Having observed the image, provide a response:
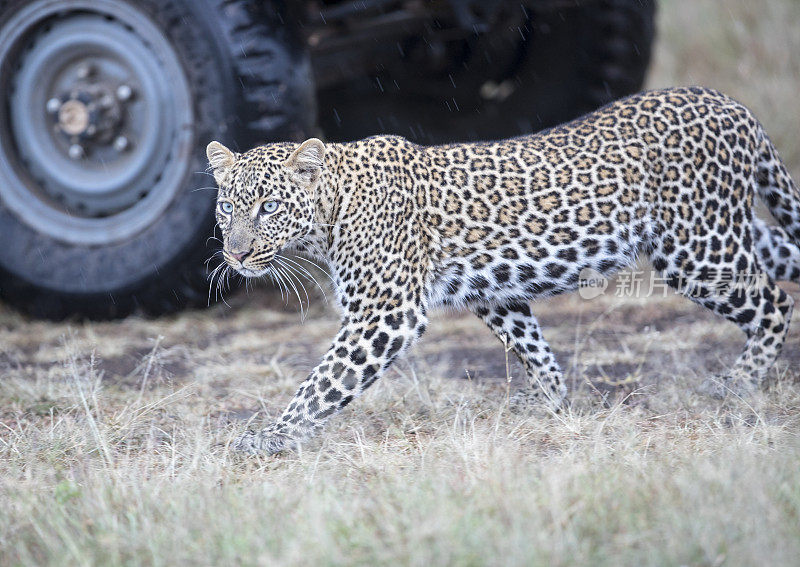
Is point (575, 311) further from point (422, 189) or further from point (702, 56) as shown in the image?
point (702, 56)

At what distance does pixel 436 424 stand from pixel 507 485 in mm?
1301

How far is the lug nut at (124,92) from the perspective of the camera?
19.2ft

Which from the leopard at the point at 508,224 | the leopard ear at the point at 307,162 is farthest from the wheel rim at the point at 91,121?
the leopard ear at the point at 307,162

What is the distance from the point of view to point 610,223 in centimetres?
462

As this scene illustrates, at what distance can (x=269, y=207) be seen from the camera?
4.25 meters

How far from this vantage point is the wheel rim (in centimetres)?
576

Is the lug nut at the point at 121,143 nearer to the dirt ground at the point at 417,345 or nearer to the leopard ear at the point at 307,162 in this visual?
the dirt ground at the point at 417,345

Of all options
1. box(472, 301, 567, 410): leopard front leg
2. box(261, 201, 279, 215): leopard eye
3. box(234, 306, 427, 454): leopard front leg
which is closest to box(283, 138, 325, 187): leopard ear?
box(261, 201, 279, 215): leopard eye

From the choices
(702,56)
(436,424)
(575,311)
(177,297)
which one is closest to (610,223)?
(436,424)

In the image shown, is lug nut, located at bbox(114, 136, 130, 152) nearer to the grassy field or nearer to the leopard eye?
the grassy field

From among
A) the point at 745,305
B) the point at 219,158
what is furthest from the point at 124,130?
the point at 745,305

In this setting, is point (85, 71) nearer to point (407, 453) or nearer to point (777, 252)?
point (407, 453)

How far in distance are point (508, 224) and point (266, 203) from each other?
46.8 inches

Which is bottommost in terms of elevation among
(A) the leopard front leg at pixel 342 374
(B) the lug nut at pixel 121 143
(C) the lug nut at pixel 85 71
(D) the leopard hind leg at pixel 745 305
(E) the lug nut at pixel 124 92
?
(D) the leopard hind leg at pixel 745 305
